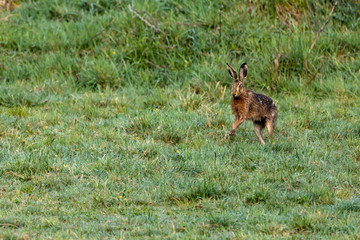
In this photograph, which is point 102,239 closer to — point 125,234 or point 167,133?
point 125,234

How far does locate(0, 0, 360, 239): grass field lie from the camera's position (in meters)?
4.78

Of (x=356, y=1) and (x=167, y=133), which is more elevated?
(x=356, y=1)

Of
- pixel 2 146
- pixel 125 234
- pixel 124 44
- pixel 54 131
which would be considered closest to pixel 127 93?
pixel 124 44

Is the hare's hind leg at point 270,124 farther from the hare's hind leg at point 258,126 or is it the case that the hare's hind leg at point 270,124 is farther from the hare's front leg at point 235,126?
the hare's front leg at point 235,126

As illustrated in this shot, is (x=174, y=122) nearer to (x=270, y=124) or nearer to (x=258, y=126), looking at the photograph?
(x=258, y=126)

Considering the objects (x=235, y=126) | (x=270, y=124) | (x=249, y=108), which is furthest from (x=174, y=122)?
(x=270, y=124)

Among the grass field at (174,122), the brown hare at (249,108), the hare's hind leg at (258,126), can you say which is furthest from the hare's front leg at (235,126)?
the hare's hind leg at (258,126)

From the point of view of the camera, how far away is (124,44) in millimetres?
10742

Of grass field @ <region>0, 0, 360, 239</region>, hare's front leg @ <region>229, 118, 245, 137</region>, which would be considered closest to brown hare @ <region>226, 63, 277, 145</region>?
hare's front leg @ <region>229, 118, 245, 137</region>

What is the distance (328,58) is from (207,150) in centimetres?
432

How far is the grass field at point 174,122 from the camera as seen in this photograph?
4777 millimetres

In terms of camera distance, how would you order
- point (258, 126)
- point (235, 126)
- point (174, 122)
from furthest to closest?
1. point (174, 122)
2. point (258, 126)
3. point (235, 126)

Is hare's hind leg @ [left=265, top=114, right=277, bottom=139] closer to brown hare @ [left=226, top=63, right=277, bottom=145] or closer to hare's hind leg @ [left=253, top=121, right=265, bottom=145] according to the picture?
brown hare @ [left=226, top=63, right=277, bottom=145]

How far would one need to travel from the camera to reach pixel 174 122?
292 inches
